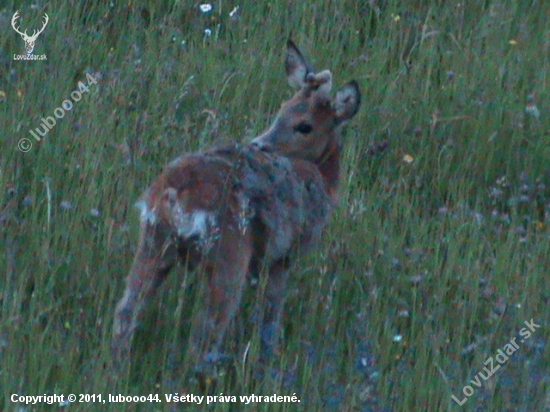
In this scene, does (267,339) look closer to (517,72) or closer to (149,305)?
(149,305)

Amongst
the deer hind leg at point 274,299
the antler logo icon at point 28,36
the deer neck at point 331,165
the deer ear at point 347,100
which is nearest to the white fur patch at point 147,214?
the deer hind leg at point 274,299

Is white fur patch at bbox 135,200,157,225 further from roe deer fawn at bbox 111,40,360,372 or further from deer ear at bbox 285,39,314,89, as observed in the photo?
deer ear at bbox 285,39,314,89

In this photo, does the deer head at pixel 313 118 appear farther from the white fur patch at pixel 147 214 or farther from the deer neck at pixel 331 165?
the white fur patch at pixel 147 214

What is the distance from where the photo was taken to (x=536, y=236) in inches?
280

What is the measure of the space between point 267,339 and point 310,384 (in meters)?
0.42

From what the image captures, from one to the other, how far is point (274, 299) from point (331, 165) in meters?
1.47

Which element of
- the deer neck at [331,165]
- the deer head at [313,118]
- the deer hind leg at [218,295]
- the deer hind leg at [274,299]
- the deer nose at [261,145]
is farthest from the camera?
the deer head at [313,118]

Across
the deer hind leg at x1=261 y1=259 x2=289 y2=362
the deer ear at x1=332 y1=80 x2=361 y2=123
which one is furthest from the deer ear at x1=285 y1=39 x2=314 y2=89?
the deer hind leg at x1=261 y1=259 x2=289 y2=362

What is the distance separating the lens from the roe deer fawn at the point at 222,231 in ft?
16.7

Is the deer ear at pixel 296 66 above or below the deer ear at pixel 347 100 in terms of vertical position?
above

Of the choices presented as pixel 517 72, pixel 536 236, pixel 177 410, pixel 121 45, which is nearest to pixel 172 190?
pixel 177 410

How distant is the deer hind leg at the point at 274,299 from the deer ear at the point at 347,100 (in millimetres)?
1483

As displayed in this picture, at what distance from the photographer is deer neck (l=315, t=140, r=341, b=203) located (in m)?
6.90

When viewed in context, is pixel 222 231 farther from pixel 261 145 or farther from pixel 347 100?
pixel 347 100
